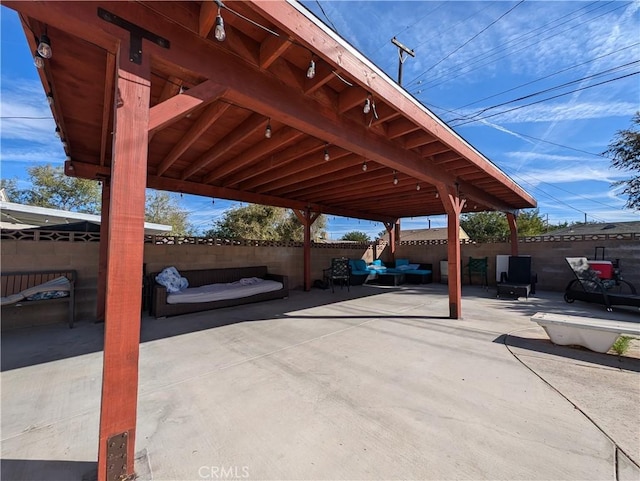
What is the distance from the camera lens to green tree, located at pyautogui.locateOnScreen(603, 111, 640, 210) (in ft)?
27.1

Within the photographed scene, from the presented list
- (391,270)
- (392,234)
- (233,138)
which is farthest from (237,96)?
(392,234)

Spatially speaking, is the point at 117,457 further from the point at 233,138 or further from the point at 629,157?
the point at 629,157

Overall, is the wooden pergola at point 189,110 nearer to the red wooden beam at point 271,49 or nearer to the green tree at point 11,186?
the red wooden beam at point 271,49

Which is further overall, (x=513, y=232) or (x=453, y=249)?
(x=513, y=232)

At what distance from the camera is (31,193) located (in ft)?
44.0

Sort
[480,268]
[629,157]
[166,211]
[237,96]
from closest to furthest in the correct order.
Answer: [237,96]
[629,157]
[480,268]
[166,211]

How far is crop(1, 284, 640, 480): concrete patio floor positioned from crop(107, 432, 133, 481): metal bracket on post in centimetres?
10

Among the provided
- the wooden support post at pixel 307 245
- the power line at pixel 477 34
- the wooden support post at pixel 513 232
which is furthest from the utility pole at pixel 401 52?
the wooden support post at pixel 513 232

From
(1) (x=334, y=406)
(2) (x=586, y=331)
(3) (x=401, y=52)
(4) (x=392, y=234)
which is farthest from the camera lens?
(4) (x=392, y=234)

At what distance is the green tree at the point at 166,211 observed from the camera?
1695cm

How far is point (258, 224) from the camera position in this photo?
15.8m

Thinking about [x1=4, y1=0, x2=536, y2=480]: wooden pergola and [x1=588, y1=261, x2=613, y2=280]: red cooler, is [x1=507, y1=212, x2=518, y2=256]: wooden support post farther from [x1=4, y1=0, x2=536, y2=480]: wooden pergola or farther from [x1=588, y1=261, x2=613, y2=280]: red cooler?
[x1=4, y1=0, x2=536, y2=480]: wooden pergola

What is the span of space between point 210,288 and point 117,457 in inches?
181

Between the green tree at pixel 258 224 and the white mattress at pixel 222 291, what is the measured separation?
932 centimetres
